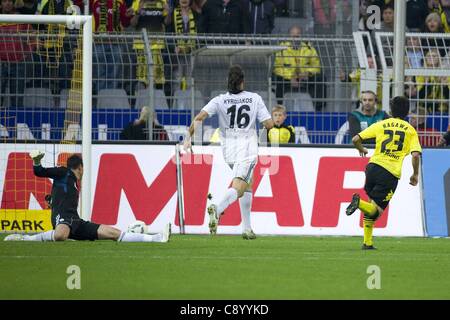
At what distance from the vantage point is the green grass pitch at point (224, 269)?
10.5 m

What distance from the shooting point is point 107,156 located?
1894cm

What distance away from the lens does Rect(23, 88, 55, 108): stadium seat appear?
19.5 m

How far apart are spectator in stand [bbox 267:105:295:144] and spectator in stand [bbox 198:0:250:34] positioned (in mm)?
4224

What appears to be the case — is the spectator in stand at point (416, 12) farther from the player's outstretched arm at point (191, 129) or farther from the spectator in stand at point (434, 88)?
the player's outstretched arm at point (191, 129)

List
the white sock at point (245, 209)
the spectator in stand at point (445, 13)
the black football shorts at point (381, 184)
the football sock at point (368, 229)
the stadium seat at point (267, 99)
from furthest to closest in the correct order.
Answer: the spectator in stand at point (445, 13) → the stadium seat at point (267, 99) → the white sock at point (245, 209) → the black football shorts at point (381, 184) → the football sock at point (368, 229)

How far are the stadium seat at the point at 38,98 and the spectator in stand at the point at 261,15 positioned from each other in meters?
5.63

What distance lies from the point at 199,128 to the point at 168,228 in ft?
13.2

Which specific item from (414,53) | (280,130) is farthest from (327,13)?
(280,130)

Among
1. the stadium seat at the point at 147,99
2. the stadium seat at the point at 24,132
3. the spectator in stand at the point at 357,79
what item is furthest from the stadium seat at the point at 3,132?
the spectator in stand at the point at 357,79

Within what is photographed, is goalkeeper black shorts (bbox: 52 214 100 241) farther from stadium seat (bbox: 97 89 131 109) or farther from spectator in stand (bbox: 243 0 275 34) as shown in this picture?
spectator in stand (bbox: 243 0 275 34)

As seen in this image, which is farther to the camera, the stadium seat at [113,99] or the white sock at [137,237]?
the stadium seat at [113,99]

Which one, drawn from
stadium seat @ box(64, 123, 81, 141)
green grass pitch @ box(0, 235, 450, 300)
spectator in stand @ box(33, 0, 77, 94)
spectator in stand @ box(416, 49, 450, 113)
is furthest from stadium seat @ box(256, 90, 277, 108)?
green grass pitch @ box(0, 235, 450, 300)

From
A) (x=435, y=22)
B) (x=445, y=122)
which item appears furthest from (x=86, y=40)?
(x=435, y=22)

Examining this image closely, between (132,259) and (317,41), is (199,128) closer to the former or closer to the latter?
(317,41)
